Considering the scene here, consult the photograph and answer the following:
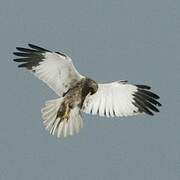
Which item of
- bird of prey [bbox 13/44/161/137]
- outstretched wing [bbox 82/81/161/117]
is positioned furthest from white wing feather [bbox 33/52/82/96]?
outstretched wing [bbox 82/81/161/117]

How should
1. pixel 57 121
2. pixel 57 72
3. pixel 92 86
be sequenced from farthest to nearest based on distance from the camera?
pixel 57 72 < pixel 92 86 < pixel 57 121

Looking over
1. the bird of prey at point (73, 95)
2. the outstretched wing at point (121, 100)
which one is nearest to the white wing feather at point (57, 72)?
the bird of prey at point (73, 95)

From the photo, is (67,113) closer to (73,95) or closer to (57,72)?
(73,95)

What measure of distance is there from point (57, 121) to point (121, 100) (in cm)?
128

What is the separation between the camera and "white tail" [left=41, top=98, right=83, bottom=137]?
36.2ft

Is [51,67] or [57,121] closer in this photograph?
[57,121]

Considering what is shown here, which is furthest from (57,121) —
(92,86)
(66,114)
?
(92,86)

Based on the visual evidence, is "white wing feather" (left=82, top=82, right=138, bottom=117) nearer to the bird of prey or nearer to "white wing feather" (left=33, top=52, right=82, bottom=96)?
the bird of prey

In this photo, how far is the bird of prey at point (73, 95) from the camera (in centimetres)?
1111

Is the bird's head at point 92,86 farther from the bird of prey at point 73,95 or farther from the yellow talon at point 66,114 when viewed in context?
the yellow talon at point 66,114

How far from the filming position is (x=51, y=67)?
1164cm

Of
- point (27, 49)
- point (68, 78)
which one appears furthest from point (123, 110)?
point (27, 49)

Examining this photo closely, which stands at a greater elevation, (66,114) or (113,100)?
(113,100)

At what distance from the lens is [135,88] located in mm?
11648
